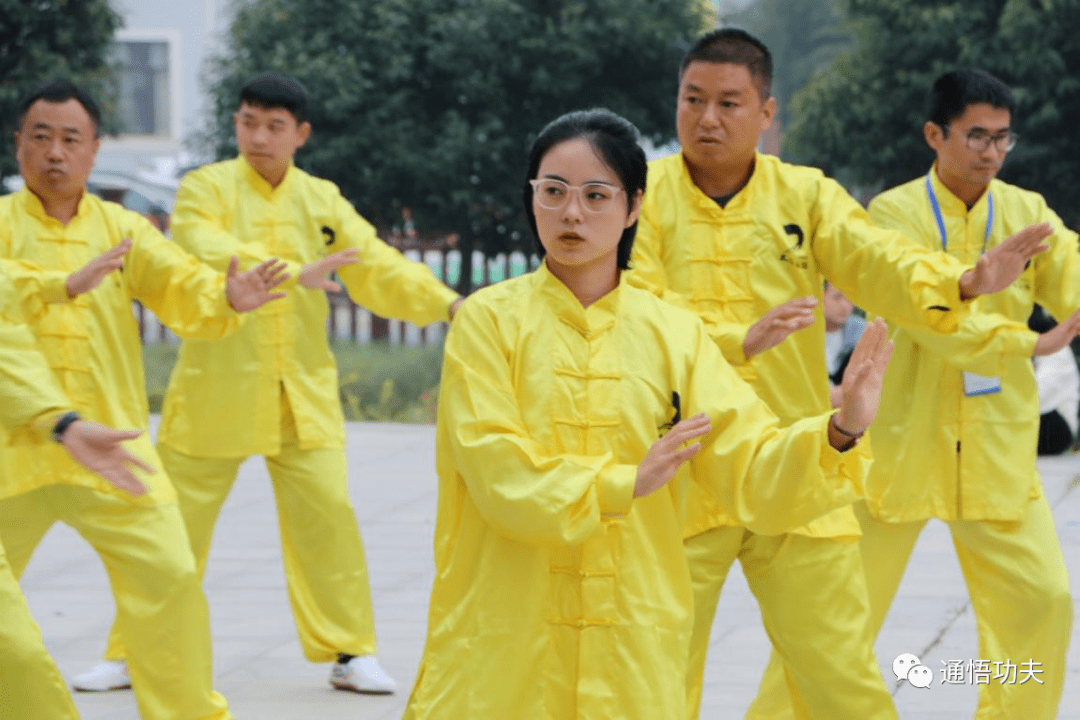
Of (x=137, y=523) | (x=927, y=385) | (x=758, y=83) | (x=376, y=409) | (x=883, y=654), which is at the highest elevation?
(x=758, y=83)

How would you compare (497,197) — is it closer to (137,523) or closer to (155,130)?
(137,523)

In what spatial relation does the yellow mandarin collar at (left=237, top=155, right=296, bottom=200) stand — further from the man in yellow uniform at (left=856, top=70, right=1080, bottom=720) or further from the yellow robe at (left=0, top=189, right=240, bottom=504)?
the man in yellow uniform at (left=856, top=70, right=1080, bottom=720)

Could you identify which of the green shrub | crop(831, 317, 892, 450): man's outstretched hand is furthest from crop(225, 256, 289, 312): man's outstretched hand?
the green shrub

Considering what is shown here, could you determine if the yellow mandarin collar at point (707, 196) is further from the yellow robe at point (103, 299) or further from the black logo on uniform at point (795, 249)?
the yellow robe at point (103, 299)

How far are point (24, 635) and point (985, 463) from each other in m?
2.68

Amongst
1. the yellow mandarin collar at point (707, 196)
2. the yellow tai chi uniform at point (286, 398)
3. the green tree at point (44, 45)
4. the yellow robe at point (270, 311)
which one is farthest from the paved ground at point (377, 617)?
the green tree at point (44, 45)

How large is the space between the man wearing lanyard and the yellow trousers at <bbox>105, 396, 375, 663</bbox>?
1.92 m

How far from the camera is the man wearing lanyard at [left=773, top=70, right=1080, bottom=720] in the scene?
5359mm

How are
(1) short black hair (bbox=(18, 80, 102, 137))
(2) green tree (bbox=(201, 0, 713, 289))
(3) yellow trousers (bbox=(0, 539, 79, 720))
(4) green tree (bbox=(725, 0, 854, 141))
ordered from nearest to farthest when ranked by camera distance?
(3) yellow trousers (bbox=(0, 539, 79, 720)) → (1) short black hair (bbox=(18, 80, 102, 137)) → (2) green tree (bbox=(201, 0, 713, 289)) → (4) green tree (bbox=(725, 0, 854, 141))

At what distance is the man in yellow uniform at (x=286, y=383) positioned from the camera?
21.6 feet

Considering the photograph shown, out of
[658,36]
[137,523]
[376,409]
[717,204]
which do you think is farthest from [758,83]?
[658,36]

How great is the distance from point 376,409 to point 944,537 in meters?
6.37

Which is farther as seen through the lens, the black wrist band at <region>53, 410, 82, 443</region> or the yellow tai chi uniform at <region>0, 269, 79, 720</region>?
the black wrist band at <region>53, 410, 82, 443</region>

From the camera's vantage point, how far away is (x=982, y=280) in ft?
16.1
